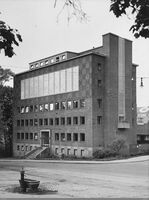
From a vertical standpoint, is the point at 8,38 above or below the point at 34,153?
above

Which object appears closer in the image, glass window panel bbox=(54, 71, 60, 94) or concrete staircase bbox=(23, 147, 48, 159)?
concrete staircase bbox=(23, 147, 48, 159)

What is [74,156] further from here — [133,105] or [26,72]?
[26,72]

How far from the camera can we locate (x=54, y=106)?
71562 millimetres

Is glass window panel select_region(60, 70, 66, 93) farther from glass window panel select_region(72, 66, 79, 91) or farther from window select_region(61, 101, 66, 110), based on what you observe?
glass window panel select_region(72, 66, 79, 91)

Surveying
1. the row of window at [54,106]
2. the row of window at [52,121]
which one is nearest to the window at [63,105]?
the row of window at [54,106]

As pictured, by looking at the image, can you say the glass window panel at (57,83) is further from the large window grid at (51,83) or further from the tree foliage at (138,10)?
the tree foliage at (138,10)

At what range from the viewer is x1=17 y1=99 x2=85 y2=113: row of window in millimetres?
65300

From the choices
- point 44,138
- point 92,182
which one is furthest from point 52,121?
point 92,182

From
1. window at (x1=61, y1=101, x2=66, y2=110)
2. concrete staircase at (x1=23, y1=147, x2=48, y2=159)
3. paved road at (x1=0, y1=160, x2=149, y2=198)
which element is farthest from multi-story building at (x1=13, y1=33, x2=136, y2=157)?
paved road at (x1=0, y1=160, x2=149, y2=198)

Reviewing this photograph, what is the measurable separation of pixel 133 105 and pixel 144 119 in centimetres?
3511

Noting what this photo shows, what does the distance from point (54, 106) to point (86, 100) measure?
32.8 feet

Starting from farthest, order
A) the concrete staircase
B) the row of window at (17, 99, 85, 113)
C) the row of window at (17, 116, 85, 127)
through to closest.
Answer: the concrete staircase
the row of window at (17, 99, 85, 113)
the row of window at (17, 116, 85, 127)

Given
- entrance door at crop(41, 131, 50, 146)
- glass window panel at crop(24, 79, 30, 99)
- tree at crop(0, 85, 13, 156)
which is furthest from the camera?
tree at crop(0, 85, 13, 156)

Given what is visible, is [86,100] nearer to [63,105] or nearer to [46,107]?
[63,105]
